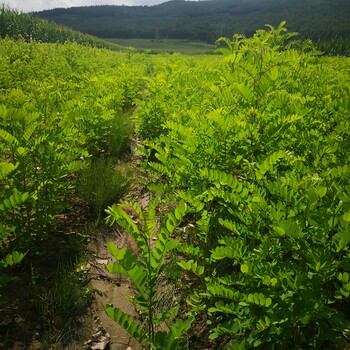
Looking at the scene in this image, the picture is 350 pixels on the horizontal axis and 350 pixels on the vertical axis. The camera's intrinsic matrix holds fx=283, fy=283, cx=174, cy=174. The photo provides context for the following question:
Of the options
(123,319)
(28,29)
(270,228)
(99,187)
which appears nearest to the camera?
(123,319)

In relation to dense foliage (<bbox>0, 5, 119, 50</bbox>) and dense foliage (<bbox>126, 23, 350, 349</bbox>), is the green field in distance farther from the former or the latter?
dense foliage (<bbox>126, 23, 350, 349</bbox>)

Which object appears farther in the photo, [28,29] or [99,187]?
[28,29]

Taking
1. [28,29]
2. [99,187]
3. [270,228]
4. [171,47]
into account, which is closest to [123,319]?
[270,228]

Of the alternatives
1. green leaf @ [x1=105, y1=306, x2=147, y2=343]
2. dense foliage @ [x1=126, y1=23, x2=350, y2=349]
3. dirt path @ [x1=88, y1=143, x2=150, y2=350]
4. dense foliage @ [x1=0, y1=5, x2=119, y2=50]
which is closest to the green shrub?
dirt path @ [x1=88, y1=143, x2=150, y2=350]

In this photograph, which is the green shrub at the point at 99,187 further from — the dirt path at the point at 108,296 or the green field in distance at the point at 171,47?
the green field in distance at the point at 171,47

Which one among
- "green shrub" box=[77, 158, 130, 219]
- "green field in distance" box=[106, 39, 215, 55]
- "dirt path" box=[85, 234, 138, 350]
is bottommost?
"dirt path" box=[85, 234, 138, 350]

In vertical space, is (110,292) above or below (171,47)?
below

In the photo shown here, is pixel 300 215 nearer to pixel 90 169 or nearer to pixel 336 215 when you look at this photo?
pixel 336 215

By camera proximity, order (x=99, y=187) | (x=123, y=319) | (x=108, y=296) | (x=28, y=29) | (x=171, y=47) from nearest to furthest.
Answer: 1. (x=123, y=319)
2. (x=108, y=296)
3. (x=99, y=187)
4. (x=28, y=29)
5. (x=171, y=47)

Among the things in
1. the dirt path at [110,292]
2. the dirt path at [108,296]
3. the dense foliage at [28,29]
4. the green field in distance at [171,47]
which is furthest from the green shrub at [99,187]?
the green field in distance at [171,47]

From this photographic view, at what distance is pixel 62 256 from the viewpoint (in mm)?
2830

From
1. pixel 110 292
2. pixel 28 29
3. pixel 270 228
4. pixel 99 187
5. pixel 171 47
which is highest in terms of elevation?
pixel 171 47

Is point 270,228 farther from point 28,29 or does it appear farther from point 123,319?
point 28,29

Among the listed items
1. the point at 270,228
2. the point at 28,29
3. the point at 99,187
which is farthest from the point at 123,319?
the point at 28,29
